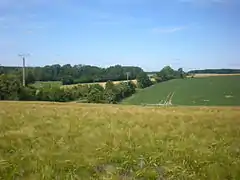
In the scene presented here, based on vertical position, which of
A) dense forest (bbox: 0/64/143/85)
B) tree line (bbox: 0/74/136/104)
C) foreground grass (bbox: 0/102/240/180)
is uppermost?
dense forest (bbox: 0/64/143/85)

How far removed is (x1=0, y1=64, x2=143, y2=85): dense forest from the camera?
413ft

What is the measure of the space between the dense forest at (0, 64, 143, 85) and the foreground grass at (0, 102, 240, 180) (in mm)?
101810

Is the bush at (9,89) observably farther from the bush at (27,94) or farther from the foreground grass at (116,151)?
the foreground grass at (116,151)

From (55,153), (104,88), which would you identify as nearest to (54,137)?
(55,153)

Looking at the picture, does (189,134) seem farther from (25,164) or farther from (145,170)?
(25,164)

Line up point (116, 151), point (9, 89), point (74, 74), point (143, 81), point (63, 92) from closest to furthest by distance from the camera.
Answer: point (116, 151) → point (9, 89) → point (63, 92) → point (143, 81) → point (74, 74)

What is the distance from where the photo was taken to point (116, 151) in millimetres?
9477

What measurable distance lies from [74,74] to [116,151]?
133735 millimetres

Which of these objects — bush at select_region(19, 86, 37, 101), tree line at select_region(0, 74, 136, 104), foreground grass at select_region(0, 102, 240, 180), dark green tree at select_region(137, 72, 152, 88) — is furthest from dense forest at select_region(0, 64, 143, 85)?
foreground grass at select_region(0, 102, 240, 180)

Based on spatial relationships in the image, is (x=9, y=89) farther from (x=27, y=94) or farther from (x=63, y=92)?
(x=63, y=92)

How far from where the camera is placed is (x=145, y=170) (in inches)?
308

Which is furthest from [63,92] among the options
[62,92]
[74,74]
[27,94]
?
[74,74]

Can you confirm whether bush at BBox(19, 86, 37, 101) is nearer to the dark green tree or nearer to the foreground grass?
the dark green tree

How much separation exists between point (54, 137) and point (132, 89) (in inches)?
4321
